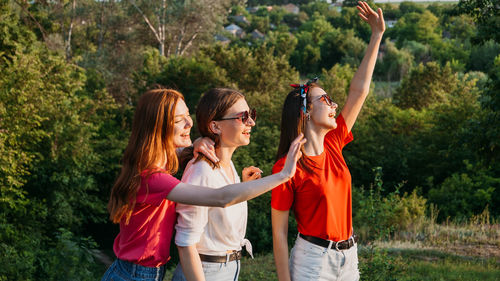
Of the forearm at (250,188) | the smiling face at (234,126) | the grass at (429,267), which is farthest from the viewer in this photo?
the grass at (429,267)

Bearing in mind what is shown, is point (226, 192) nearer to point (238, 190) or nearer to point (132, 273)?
point (238, 190)

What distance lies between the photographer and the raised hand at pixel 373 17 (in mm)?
3061

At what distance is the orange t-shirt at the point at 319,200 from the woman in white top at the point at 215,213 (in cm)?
27

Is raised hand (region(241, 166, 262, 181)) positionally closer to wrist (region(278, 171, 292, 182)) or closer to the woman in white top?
the woman in white top

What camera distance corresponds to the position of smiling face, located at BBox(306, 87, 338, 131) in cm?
283

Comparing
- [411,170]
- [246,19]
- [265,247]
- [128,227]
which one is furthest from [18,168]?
[246,19]

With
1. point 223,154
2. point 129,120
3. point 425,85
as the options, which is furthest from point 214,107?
point 425,85

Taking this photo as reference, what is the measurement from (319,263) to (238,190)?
31.7 inches

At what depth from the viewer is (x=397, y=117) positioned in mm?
26203

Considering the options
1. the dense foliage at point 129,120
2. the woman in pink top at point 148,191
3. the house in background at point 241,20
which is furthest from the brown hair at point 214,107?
the house in background at point 241,20

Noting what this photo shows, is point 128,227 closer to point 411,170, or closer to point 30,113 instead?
point 30,113

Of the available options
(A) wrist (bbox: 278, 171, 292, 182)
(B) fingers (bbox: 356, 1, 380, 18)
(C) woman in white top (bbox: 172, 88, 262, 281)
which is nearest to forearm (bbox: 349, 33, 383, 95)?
(B) fingers (bbox: 356, 1, 380, 18)

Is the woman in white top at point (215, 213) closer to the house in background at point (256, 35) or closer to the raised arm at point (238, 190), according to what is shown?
the raised arm at point (238, 190)

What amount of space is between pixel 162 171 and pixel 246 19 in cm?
9289
